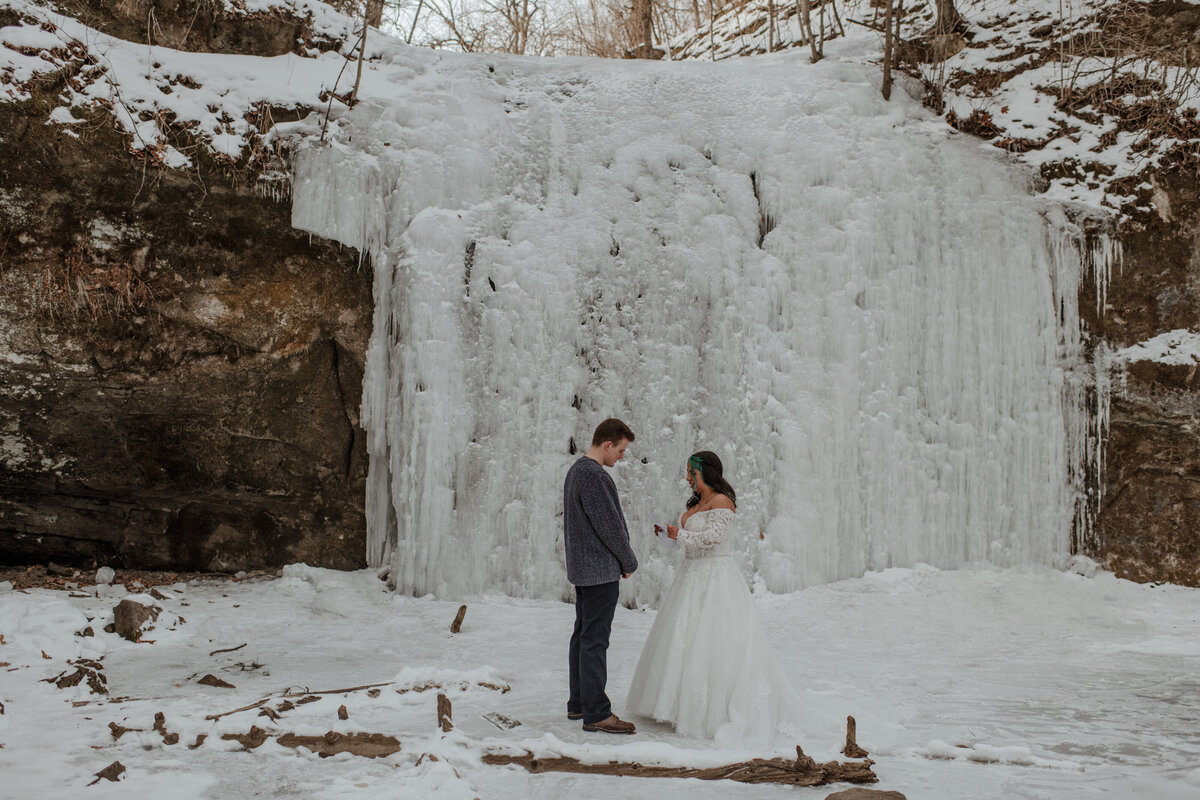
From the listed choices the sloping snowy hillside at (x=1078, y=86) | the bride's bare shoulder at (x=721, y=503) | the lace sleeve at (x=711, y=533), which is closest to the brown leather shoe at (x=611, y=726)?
the lace sleeve at (x=711, y=533)

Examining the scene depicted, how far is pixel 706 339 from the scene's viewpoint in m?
7.15

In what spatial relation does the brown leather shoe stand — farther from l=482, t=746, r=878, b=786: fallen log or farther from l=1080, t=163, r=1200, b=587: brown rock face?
l=1080, t=163, r=1200, b=587: brown rock face

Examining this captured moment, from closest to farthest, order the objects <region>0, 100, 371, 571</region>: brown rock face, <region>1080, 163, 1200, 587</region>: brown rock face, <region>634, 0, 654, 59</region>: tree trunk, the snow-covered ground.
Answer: the snow-covered ground → <region>0, 100, 371, 571</region>: brown rock face → <region>1080, 163, 1200, 587</region>: brown rock face → <region>634, 0, 654, 59</region>: tree trunk

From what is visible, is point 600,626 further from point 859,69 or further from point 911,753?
point 859,69

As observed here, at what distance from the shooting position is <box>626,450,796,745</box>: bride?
375 centimetres

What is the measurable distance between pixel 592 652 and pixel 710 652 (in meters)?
0.54

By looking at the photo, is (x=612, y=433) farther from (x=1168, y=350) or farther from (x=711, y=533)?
(x=1168, y=350)

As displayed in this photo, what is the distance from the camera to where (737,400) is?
23.1 feet

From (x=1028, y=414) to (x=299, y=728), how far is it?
246 inches

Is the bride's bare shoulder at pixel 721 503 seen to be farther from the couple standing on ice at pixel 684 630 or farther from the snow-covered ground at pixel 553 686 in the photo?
the snow-covered ground at pixel 553 686

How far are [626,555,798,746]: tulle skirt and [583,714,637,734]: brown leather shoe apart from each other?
175mm

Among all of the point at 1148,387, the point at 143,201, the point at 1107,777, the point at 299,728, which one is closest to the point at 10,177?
the point at 143,201

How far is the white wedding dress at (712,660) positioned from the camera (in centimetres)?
375

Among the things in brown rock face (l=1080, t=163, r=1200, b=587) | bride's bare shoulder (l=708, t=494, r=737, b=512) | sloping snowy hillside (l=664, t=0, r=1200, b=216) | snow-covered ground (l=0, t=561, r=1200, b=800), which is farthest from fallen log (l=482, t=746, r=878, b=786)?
sloping snowy hillside (l=664, t=0, r=1200, b=216)
